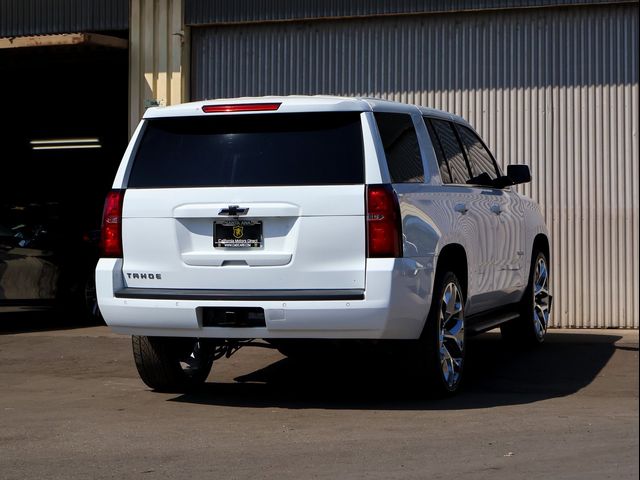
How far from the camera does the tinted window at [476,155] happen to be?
1007cm

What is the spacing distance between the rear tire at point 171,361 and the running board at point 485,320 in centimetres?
189

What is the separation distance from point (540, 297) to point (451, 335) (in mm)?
3078

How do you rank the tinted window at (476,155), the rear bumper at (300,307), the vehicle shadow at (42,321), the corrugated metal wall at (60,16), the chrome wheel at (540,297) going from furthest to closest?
the corrugated metal wall at (60,16) < the vehicle shadow at (42,321) < the chrome wheel at (540,297) < the tinted window at (476,155) < the rear bumper at (300,307)

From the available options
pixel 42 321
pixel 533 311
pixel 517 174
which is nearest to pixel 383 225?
pixel 517 174

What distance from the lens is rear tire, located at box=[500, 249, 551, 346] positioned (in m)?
11.2

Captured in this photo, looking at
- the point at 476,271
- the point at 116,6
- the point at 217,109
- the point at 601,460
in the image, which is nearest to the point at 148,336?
the point at 217,109

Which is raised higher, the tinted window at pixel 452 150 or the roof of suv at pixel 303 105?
the roof of suv at pixel 303 105

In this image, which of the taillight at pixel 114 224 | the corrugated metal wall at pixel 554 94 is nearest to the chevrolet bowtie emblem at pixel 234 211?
the taillight at pixel 114 224

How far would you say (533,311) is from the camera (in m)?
11.4

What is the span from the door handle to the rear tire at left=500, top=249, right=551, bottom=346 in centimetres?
223

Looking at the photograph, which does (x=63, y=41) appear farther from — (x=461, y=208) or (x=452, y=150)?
(x=461, y=208)

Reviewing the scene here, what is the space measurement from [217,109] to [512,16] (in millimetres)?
6424

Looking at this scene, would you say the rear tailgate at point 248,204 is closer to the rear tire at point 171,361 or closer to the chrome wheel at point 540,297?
the rear tire at point 171,361

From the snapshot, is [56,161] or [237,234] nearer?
[237,234]
